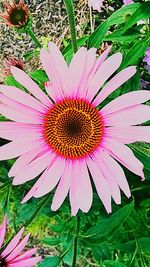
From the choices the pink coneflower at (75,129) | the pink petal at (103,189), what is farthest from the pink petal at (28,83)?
the pink petal at (103,189)

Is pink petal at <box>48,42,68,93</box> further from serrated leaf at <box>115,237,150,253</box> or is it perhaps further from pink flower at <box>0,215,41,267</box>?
serrated leaf at <box>115,237,150,253</box>

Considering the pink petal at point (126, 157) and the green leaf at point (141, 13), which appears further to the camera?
the green leaf at point (141, 13)

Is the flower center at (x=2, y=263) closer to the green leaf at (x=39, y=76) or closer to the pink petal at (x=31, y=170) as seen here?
the pink petal at (x=31, y=170)

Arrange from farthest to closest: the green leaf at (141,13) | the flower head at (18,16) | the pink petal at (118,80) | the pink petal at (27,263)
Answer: the flower head at (18,16) → the green leaf at (141,13) → the pink petal at (27,263) → the pink petal at (118,80)

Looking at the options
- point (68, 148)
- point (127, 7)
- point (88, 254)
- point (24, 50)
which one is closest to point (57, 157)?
point (68, 148)

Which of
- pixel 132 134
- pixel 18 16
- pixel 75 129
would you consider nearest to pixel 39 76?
pixel 18 16

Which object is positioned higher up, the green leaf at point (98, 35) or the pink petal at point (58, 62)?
the pink petal at point (58, 62)

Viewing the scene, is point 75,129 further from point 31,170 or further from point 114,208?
point 114,208

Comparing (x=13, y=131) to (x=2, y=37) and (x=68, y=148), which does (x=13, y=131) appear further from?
(x=2, y=37)
